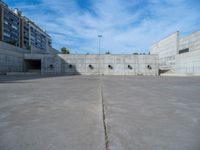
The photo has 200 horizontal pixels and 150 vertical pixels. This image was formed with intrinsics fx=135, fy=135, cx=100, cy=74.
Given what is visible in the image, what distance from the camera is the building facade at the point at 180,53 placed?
86.1 feet

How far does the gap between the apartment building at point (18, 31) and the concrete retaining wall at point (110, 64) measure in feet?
55.0

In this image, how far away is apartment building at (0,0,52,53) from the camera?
4866 centimetres

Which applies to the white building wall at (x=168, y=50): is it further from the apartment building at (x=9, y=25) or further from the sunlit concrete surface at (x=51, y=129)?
the apartment building at (x=9, y=25)

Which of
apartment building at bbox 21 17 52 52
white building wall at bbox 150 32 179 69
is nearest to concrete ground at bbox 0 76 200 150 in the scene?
white building wall at bbox 150 32 179 69

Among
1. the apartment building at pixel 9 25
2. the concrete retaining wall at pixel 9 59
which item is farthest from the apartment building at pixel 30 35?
the concrete retaining wall at pixel 9 59

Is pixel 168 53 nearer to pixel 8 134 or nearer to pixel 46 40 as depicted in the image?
pixel 8 134

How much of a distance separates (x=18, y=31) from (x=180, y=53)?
62917 mm

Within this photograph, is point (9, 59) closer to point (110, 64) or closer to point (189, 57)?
point (110, 64)

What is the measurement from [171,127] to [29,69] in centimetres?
3732

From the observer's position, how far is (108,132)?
2.29m

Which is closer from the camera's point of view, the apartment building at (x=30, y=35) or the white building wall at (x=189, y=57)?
the white building wall at (x=189, y=57)

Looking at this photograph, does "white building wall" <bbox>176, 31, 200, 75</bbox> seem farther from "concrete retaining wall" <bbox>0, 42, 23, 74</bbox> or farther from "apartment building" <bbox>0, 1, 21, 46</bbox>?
"apartment building" <bbox>0, 1, 21, 46</bbox>

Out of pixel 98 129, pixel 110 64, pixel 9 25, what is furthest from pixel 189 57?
pixel 9 25

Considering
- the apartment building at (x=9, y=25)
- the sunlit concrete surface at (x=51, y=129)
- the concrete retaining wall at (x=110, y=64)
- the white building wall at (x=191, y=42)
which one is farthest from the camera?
the apartment building at (x=9, y=25)
